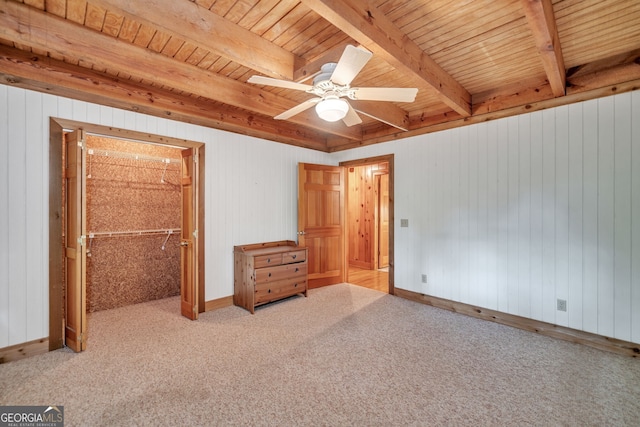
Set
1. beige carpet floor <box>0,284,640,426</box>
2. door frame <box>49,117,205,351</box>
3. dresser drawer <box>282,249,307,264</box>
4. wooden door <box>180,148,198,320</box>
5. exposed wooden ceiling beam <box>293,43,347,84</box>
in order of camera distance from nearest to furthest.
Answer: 1. beige carpet floor <box>0,284,640,426</box>
2. exposed wooden ceiling beam <box>293,43,347,84</box>
3. door frame <box>49,117,205,351</box>
4. wooden door <box>180,148,198,320</box>
5. dresser drawer <box>282,249,307,264</box>

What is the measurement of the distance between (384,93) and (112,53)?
2195mm

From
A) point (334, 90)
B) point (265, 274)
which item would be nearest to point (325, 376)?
point (265, 274)

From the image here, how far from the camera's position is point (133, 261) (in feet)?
13.5

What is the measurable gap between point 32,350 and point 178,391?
168 cm

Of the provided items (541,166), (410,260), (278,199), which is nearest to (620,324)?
(541,166)

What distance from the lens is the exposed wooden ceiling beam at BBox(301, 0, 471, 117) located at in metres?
1.68

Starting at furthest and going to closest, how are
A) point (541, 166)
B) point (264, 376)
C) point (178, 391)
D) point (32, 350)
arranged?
1. point (541, 166)
2. point (32, 350)
3. point (264, 376)
4. point (178, 391)

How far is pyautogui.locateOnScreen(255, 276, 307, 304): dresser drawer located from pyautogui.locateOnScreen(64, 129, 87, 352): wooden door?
1.79 metres

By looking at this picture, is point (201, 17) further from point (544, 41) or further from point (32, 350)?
point (32, 350)

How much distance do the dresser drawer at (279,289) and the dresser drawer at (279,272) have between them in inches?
2.1

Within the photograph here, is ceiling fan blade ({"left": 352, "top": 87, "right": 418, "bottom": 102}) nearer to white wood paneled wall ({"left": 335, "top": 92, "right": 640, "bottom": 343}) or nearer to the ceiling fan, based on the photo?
the ceiling fan

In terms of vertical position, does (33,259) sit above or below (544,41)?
below

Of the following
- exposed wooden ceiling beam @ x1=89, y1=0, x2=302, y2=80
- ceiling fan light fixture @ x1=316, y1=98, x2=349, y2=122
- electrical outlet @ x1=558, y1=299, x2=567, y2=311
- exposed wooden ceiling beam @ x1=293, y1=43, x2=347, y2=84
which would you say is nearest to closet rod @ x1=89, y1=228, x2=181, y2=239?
exposed wooden ceiling beam @ x1=89, y1=0, x2=302, y2=80

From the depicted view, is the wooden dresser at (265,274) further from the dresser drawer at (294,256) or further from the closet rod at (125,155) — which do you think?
the closet rod at (125,155)
